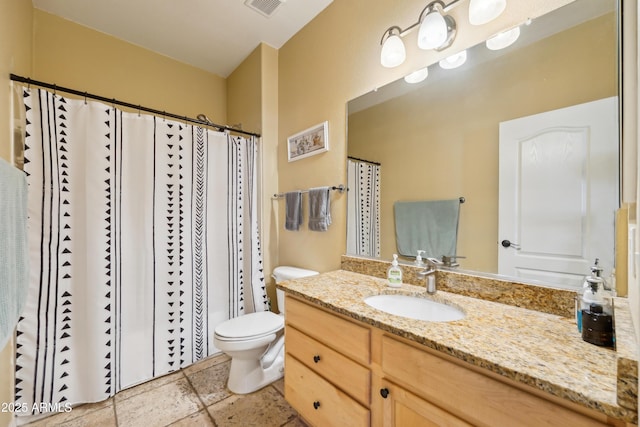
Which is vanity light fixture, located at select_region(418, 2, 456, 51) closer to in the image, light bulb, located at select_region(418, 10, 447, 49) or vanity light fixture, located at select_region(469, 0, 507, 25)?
light bulb, located at select_region(418, 10, 447, 49)

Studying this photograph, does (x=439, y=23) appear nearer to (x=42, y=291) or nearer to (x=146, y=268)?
(x=146, y=268)

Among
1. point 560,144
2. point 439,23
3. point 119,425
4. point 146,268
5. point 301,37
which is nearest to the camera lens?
point 560,144

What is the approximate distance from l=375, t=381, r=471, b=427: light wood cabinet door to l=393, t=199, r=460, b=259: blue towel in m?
0.67

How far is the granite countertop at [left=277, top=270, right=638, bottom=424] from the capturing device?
54 centimetres

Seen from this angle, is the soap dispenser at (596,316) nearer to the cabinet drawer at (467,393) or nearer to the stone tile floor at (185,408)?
the cabinet drawer at (467,393)

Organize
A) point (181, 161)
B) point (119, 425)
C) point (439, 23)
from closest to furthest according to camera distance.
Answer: point (439, 23) → point (119, 425) → point (181, 161)

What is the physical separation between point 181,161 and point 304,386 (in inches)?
65.4

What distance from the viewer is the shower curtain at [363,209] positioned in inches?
61.8

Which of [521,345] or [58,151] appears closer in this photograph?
[521,345]

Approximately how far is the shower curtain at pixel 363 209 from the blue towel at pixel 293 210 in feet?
1.57

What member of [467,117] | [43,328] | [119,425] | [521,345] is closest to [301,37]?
→ [467,117]

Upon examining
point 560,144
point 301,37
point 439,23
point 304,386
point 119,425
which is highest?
point 301,37

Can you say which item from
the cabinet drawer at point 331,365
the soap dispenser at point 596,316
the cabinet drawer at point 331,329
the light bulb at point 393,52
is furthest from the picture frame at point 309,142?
the soap dispenser at point 596,316

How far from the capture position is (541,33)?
3.25ft
